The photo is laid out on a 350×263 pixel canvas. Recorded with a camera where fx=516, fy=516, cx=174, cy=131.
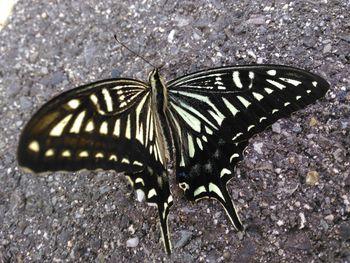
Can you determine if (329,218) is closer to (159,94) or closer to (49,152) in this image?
(159,94)

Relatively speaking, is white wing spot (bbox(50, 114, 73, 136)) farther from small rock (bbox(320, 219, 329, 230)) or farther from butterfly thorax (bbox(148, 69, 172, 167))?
small rock (bbox(320, 219, 329, 230))

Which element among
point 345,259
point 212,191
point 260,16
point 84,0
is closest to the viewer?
point 345,259

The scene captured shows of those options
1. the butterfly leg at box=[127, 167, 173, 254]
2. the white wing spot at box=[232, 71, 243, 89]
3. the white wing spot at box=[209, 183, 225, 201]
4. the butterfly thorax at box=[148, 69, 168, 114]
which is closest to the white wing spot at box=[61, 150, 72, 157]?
the butterfly leg at box=[127, 167, 173, 254]

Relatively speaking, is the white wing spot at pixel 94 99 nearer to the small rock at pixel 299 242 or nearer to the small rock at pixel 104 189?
the small rock at pixel 104 189

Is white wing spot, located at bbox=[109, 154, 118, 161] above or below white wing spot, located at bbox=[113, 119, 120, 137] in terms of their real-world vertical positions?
below

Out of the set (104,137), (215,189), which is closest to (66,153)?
(104,137)

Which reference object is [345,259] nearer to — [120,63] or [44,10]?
[120,63]

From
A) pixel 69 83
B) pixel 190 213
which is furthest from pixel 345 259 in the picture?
pixel 69 83
